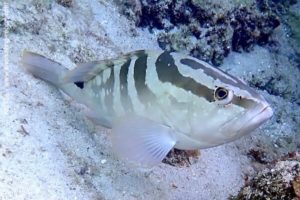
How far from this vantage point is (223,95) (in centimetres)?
301

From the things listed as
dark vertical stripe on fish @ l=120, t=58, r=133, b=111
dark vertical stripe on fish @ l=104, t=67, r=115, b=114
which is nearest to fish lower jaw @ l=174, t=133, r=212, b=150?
dark vertical stripe on fish @ l=120, t=58, r=133, b=111

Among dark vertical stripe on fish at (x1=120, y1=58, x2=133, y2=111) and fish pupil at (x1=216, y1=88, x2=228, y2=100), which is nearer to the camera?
fish pupil at (x1=216, y1=88, x2=228, y2=100)

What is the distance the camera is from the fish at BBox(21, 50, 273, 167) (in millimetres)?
2996

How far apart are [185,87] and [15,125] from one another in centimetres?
158

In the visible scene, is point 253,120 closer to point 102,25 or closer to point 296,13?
point 102,25

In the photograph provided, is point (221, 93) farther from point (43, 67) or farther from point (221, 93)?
point (43, 67)

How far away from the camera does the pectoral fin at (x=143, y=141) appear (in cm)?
318

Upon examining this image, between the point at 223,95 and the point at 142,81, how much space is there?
0.75m

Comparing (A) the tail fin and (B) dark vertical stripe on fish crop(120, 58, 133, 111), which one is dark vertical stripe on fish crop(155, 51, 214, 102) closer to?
(B) dark vertical stripe on fish crop(120, 58, 133, 111)

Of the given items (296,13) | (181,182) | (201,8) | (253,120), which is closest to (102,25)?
(201,8)

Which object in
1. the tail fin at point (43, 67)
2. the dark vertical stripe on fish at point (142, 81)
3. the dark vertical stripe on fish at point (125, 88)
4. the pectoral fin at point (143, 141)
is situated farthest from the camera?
the tail fin at point (43, 67)

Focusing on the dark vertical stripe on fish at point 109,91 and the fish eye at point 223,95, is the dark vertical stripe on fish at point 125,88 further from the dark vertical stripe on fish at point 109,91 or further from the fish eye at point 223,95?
the fish eye at point 223,95

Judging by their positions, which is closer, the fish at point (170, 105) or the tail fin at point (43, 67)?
the fish at point (170, 105)

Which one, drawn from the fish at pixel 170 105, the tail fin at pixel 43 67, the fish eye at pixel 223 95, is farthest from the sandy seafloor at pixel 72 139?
the fish eye at pixel 223 95
